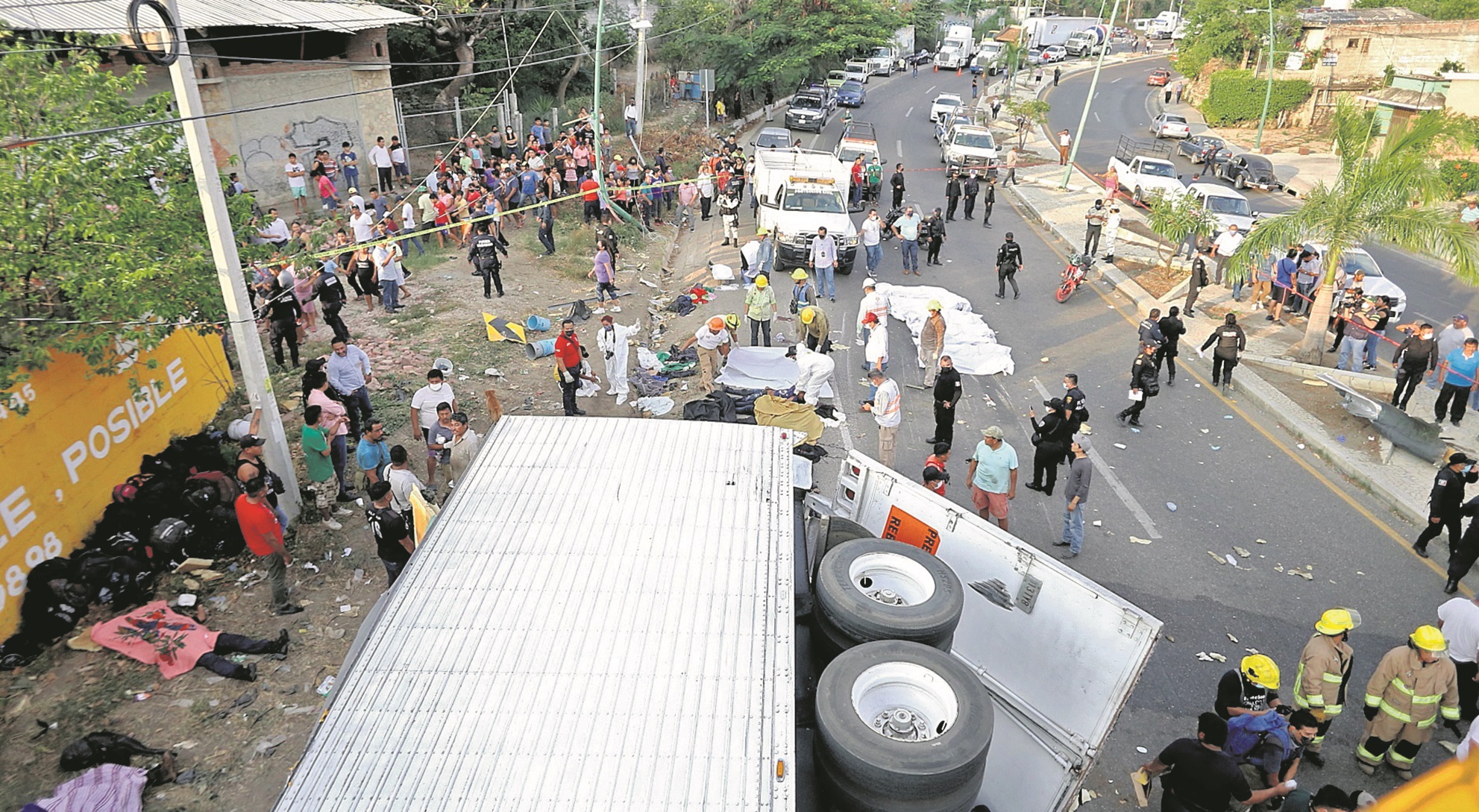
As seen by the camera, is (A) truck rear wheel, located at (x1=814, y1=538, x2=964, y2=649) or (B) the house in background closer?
(A) truck rear wheel, located at (x1=814, y1=538, x2=964, y2=649)

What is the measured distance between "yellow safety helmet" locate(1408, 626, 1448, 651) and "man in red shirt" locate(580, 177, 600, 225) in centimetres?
1738

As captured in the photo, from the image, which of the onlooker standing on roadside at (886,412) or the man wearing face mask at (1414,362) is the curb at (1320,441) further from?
the onlooker standing on roadside at (886,412)

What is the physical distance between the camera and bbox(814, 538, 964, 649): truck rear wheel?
5270 millimetres

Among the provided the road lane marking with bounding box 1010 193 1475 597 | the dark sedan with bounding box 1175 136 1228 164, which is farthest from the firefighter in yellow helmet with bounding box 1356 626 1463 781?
the dark sedan with bounding box 1175 136 1228 164

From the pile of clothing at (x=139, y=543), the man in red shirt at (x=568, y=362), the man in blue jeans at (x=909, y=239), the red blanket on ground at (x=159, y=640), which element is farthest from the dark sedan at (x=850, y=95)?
the red blanket on ground at (x=159, y=640)

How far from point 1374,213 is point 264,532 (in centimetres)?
1573

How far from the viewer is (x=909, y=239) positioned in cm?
1800

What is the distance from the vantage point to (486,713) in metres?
4.12

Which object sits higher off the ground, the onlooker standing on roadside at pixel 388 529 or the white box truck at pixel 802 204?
the white box truck at pixel 802 204

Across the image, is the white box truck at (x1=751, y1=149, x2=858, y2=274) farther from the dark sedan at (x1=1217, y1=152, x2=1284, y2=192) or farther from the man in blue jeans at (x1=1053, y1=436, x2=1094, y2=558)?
the dark sedan at (x1=1217, y1=152, x2=1284, y2=192)

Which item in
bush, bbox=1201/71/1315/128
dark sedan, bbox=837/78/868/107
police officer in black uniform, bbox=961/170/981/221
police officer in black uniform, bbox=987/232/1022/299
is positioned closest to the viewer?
police officer in black uniform, bbox=987/232/1022/299

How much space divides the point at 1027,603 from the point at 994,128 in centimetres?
3849

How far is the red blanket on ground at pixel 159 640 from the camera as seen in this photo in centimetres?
709

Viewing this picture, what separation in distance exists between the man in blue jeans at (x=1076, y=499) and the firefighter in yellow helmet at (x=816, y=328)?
438 cm
